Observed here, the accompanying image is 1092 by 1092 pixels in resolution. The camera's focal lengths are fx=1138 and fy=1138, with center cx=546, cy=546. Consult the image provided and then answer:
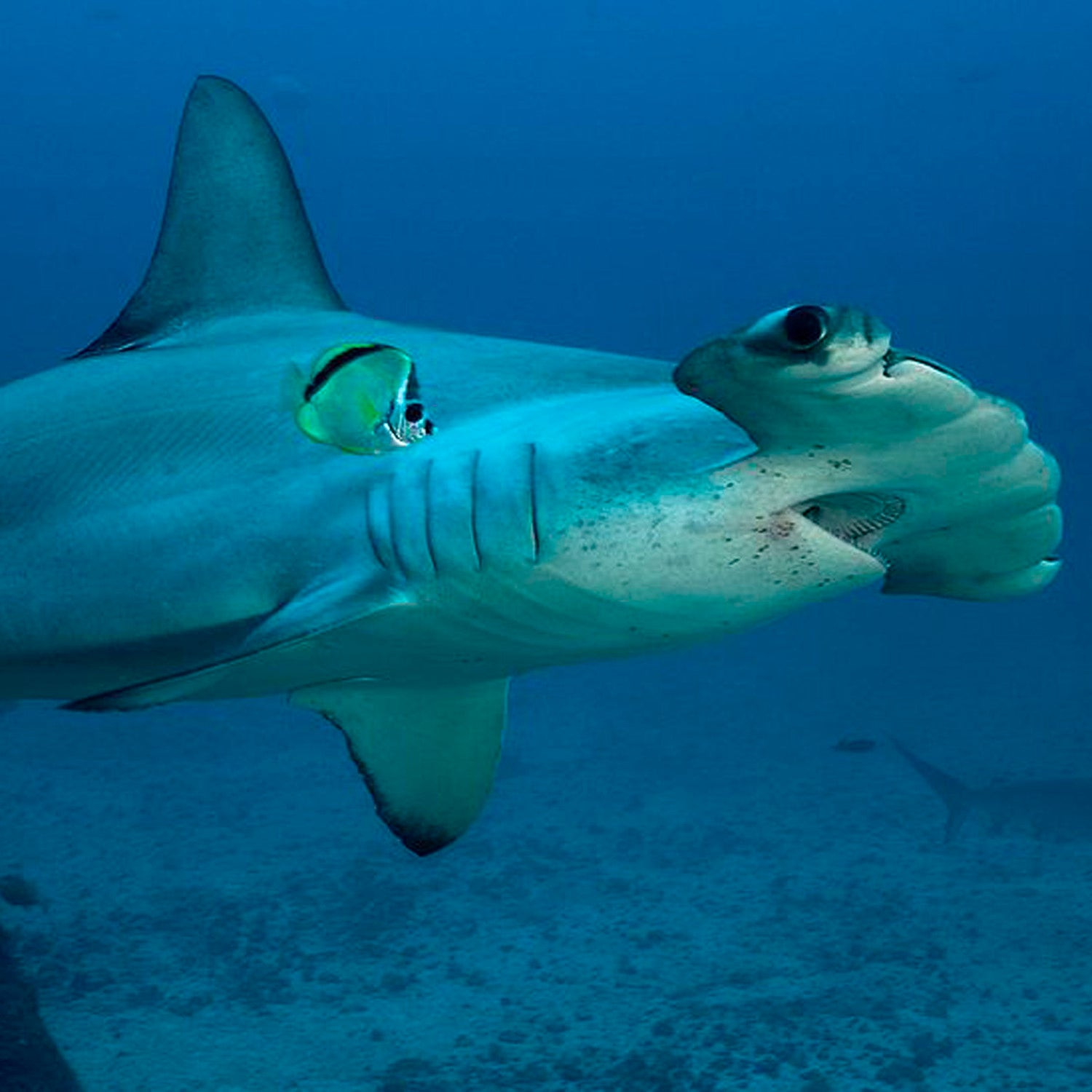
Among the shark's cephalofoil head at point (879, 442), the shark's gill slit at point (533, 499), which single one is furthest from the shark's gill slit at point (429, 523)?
the shark's cephalofoil head at point (879, 442)

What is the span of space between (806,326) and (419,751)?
78.4 inches

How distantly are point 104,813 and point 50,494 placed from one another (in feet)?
30.7

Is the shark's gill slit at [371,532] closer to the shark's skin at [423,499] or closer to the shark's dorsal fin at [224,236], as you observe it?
the shark's skin at [423,499]

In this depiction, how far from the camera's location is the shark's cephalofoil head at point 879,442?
1.52 m

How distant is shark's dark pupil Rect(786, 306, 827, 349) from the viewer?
57.1 inches

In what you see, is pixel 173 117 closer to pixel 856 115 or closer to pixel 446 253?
pixel 446 253

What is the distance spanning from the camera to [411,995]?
6668 mm

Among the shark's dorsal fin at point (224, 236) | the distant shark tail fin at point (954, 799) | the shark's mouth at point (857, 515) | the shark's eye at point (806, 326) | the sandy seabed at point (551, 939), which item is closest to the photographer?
the shark's eye at point (806, 326)

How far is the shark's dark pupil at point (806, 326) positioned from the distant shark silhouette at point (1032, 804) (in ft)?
30.5

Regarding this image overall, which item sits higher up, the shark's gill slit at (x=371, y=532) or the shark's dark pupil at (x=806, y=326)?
the shark's dark pupil at (x=806, y=326)

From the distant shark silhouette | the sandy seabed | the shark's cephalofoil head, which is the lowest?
the sandy seabed

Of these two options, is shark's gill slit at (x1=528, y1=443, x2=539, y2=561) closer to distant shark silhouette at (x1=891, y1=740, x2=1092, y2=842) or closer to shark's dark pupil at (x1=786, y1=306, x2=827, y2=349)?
shark's dark pupil at (x1=786, y1=306, x2=827, y2=349)

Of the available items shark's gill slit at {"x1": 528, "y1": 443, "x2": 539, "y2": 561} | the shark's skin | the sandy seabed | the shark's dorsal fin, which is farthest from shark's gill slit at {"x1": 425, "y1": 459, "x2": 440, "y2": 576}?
the sandy seabed

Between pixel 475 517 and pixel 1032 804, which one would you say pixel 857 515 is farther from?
pixel 1032 804
